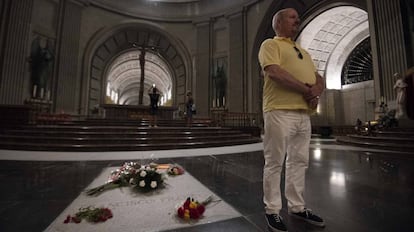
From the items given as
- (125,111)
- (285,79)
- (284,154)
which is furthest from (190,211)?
(125,111)

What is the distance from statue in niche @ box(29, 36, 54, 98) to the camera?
37.2ft

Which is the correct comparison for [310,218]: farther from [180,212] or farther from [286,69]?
[286,69]

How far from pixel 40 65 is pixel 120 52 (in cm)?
640

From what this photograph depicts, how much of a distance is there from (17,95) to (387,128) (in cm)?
1693

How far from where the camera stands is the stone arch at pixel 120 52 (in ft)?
47.3

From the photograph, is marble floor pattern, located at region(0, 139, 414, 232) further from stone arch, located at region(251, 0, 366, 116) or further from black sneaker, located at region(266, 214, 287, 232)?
stone arch, located at region(251, 0, 366, 116)

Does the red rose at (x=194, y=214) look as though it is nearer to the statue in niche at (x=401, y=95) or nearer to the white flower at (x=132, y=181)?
the white flower at (x=132, y=181)

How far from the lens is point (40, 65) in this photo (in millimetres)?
→ 11539

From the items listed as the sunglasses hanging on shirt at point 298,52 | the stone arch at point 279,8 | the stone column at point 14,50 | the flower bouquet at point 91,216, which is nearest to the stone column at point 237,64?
the stone arch at point 279,8

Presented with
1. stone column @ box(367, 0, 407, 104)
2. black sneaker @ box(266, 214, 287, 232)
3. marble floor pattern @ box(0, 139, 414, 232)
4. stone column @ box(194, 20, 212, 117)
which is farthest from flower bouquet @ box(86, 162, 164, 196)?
stone column @ box(194, 20, 212, 117)

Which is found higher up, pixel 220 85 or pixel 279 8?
pixel 279 8

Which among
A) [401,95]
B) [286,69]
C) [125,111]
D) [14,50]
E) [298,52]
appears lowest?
[286,69]

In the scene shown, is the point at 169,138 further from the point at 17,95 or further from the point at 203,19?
the point at 203,19

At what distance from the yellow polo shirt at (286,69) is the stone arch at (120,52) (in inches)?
608
